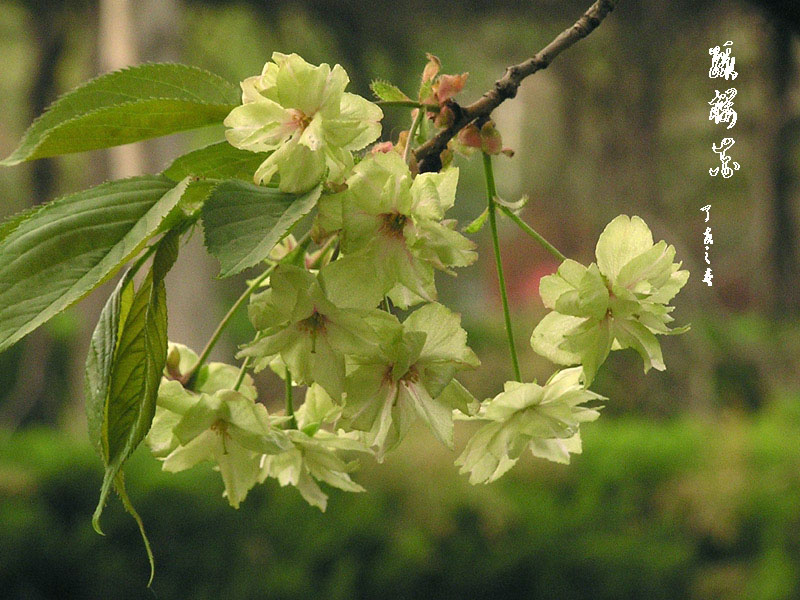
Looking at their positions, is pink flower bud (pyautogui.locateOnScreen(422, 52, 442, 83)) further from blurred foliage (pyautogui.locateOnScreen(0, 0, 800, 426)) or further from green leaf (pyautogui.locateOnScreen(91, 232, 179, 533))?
blurred foliage (pyautogui.locateOnScreen(0, 0, 800, 426))

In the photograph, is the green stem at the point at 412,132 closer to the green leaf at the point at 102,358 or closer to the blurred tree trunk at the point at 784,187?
the green leaf at the point at 102,358

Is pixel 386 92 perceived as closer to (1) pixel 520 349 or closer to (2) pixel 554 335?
(2) pixel 554 335

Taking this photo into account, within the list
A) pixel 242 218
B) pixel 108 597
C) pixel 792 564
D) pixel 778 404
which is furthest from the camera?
pixel 778 404

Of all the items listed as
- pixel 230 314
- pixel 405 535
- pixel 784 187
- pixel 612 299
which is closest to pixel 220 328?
pixel 230 314

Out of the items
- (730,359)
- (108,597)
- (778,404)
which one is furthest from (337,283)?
(730,359)

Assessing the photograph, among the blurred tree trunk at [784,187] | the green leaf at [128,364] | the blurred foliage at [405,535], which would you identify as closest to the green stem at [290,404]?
the green leaf at [128,364]

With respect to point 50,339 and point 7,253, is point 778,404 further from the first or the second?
point 50,339
